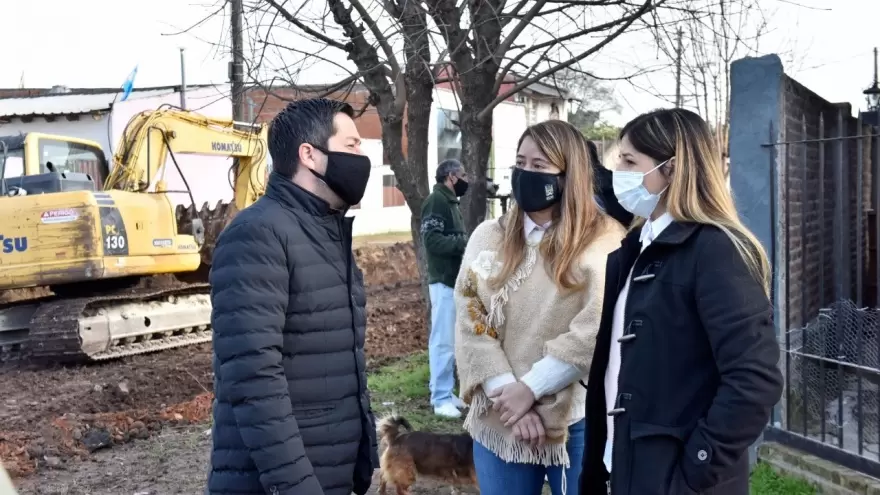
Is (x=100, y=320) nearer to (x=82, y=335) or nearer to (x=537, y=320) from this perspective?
(x=82, y=335)

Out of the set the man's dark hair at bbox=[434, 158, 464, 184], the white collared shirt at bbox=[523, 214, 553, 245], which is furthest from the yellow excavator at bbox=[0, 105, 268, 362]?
the white collared shirt at bbox=[523, 214, 553, 245]

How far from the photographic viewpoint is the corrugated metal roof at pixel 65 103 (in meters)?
27.4

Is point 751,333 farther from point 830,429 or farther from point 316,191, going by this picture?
point 830,429

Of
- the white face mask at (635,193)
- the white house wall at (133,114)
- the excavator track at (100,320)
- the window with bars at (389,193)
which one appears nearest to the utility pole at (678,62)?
the white face mask at (635,193)

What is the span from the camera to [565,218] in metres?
3.35

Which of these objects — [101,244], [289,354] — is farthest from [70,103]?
[289,354]

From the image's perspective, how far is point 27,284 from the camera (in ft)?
39.5

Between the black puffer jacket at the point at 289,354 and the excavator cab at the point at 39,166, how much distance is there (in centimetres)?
1048

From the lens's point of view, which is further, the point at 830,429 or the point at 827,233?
the point at 827,233

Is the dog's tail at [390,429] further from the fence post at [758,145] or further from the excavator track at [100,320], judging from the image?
the excavator track at [100,320]

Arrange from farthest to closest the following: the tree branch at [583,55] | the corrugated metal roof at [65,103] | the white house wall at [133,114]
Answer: the corrugated metal roof at [65,103]
the white house wall at [133,114]
the tree branch at [583,55]

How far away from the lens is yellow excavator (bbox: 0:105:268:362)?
11805 mm

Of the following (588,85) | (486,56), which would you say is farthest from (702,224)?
(588,85)

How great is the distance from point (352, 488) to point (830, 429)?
3.62 metres
